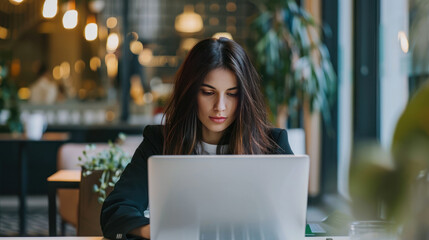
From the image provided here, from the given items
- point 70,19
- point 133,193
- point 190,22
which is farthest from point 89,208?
point 190,22

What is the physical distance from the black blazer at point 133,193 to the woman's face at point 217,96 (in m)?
0.22

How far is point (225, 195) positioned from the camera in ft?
3.42

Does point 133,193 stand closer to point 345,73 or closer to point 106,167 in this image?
point 106,167

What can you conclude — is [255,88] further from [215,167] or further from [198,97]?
[215,167]

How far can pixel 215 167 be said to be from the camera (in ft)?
3.37

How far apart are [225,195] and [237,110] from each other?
76cm

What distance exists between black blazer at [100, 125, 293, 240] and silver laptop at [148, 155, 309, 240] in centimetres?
33

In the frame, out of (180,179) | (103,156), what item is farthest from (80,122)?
(180,179)

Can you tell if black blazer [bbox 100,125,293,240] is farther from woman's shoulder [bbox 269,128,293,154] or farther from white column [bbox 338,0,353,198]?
white column [bbox 338,0,353,198]

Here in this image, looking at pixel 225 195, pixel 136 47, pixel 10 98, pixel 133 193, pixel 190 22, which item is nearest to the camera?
pixel 225 195

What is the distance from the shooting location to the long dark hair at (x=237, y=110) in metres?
1.75

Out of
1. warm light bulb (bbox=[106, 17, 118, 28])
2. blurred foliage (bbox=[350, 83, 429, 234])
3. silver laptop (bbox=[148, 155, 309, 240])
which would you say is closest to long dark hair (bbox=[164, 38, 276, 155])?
silver laptop (bbox=[148, 155, 309, 240])

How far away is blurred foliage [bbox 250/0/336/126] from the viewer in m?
4.30

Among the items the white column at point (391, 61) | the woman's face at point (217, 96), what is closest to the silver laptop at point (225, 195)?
the woman's face at point (217, 96)
